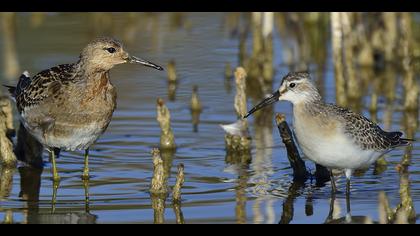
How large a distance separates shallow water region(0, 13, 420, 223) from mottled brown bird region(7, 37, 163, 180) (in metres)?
0.49

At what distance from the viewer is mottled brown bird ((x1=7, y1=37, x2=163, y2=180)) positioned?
1110 cm

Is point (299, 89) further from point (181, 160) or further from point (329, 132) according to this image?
point (181, 160)

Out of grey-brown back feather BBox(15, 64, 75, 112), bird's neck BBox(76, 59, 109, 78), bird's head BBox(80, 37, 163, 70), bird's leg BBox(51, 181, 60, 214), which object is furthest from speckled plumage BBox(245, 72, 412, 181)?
bird's leg BBox(51, 181, 60, 214)

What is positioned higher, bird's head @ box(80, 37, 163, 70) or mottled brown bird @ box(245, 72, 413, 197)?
bird's head @ box(80, 37, 163, 70)

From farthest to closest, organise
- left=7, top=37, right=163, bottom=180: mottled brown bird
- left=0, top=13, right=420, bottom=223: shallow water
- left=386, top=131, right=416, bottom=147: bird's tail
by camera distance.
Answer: left=7, top=37, right=163, bottom=180: mottled brown bird < left=386, top=131, right=416, bottom=147: bird's tail < left=0, top=13, right=420, bottom=223: shallow water

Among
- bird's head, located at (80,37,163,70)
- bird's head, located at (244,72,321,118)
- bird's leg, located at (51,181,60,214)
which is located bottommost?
bird's leg, located at (51,181,60,214)

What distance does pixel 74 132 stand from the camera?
36.5ft

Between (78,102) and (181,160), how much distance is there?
166 centimetres

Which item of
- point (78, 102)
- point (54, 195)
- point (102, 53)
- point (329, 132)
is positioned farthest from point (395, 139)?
point (54, 195)

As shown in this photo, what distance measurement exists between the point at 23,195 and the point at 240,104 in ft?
10.0

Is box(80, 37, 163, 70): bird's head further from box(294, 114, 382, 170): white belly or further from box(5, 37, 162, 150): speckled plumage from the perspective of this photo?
box(294, 114, 382, 170): white belly

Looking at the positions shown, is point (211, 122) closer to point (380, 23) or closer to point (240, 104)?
point (240, 104)

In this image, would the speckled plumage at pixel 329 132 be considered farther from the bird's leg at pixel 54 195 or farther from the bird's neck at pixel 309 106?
the bird's leg at pixel 54 195
